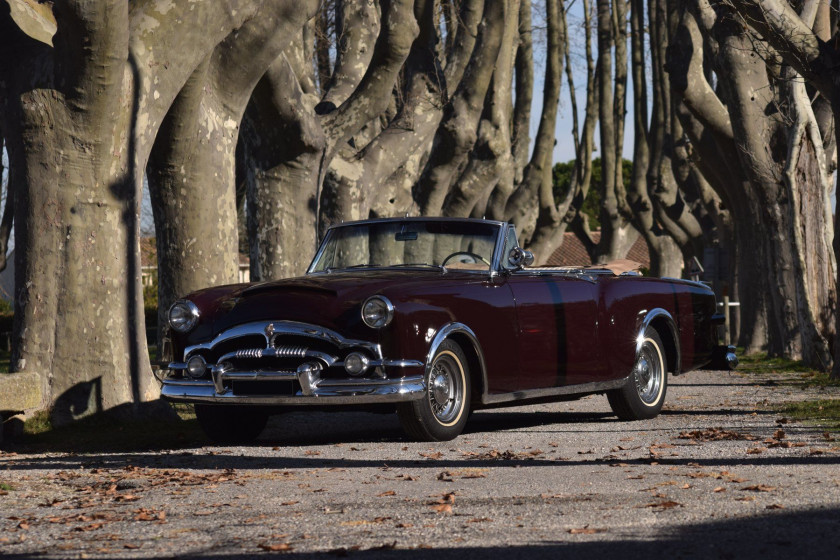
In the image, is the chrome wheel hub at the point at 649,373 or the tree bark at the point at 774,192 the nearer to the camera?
the chrome wheel hub at the point at 649,373

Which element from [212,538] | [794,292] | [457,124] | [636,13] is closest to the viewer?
[212,538]

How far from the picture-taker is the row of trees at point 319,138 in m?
10.0

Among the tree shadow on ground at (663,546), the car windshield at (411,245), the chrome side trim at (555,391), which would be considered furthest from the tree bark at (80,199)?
the tree shadow on ground at (663,546)

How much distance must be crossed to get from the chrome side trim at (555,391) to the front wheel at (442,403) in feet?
0.72

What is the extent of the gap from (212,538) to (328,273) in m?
4.92

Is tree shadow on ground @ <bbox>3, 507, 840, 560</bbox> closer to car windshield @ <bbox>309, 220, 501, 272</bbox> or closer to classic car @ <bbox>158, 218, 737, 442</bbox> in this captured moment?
classic car @ <bbox>158, 218, 737, 442</bbox>

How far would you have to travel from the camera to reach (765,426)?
9.85 metres

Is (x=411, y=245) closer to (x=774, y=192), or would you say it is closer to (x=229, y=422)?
(x=229, y=422)

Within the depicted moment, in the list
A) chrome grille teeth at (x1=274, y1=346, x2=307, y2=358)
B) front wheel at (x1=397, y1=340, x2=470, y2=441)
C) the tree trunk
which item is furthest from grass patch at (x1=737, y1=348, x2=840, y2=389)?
the tree trunk

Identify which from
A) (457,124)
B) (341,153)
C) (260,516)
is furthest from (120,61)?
(457,124)

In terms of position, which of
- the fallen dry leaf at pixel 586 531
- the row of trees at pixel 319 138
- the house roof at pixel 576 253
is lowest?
the fallen dry leaf at pixel 586 531

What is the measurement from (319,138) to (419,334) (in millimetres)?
6966

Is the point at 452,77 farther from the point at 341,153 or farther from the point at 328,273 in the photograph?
the point at 328,273

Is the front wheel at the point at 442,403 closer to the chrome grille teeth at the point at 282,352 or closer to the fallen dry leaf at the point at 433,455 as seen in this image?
the fallen dry leaf at the point at 433,455
